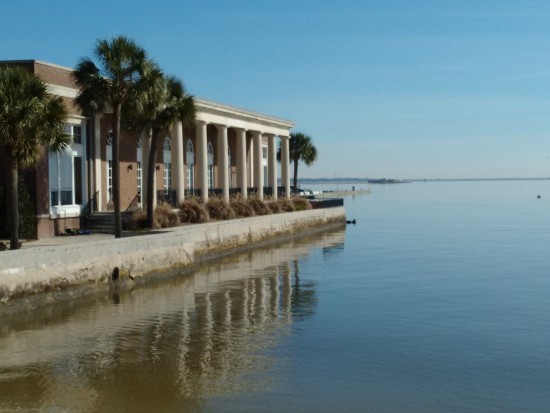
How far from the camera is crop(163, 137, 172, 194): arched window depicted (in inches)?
1661

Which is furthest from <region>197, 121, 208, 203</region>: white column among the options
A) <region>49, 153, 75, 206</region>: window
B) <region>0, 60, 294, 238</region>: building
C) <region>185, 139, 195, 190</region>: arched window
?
<region>49, 153, 75, 206</region>: window

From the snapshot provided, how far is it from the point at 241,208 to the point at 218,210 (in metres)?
3.00

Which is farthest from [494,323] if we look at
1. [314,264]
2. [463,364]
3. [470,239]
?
[470,239]

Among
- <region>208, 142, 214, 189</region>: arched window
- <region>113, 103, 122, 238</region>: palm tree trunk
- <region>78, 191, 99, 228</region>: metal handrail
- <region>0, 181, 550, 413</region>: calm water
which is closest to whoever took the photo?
<region>0, 181, 550, 413</region>: calm water

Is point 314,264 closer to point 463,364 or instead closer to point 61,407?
point 463,364

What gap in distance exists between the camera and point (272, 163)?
5528 centimetres

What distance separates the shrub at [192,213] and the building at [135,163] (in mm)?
1712

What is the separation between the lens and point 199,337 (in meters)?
17.3

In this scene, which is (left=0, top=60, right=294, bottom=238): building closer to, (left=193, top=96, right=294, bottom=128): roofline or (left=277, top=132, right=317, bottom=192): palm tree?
(left=193, top=96, right=294, bottom=128): roofline

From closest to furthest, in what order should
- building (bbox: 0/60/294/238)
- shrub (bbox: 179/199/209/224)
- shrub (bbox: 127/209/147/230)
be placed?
building (bbox: 0/60/294/238) → shrub (bbox: 127/209/147/230) → shrub (bbox: 179/199/209/224)

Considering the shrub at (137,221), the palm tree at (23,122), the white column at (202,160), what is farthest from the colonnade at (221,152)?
the palm tree at (23,122)

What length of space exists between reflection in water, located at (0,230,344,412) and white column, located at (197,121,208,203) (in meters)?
16.0

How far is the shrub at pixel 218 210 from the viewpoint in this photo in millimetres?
40312

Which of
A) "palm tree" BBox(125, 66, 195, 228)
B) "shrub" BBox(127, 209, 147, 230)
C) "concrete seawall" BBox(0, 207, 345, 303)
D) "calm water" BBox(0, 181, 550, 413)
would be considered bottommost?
"calm water" BBox(0, 181, 550, 413)
